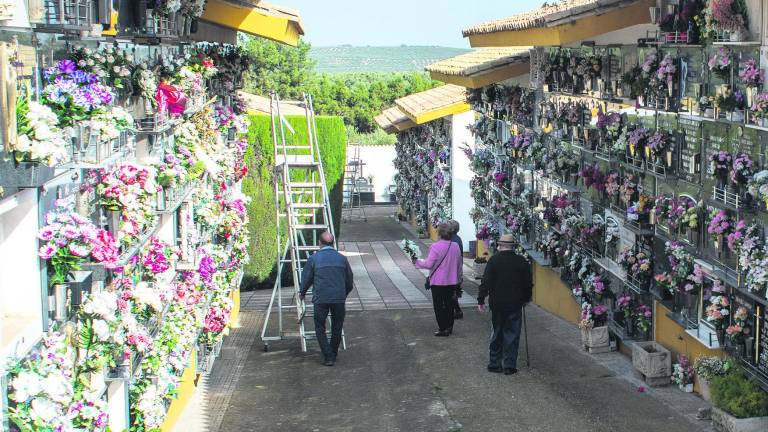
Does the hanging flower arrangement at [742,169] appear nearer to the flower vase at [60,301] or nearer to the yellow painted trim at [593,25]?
the yellow painted trim at [593,25]

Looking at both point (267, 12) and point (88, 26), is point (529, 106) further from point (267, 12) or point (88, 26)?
point (88, 26)

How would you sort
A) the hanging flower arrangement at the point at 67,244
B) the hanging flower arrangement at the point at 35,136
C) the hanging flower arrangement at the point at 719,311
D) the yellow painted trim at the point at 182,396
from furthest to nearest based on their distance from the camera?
1. the yellow painted trim at the point at 182,396
2. the hanging flower arrangement at the point at 719,311
3. the hanging flower arrangement at the point at 67,244
4. the hanging flower arrangement at the point at 35,136

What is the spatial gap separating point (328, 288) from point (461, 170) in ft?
50.4

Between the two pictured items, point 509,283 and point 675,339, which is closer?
point 675,339

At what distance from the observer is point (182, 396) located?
508 inches

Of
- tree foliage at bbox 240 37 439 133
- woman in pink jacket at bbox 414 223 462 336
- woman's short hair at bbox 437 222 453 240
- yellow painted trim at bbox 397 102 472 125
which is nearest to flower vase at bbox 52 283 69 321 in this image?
woman in pink jacket at bbox 414 223 462 336

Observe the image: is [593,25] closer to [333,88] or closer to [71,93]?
[71,93]

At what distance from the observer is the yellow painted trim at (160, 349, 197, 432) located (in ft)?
38.6

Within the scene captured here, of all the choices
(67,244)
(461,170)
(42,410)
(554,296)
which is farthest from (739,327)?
(461,170)

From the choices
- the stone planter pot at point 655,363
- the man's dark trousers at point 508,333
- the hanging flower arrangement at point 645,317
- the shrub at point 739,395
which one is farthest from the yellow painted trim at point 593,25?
the shrub at point 739,395

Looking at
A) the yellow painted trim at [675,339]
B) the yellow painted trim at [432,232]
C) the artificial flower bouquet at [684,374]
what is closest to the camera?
the yellow painted trim at [675,339]

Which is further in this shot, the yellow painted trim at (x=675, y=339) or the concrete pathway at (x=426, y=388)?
the yellow painted trim at (x=675, y=339)

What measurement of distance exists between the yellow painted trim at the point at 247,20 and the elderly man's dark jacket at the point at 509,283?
12.6 ft

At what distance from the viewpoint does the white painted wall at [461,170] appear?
1176 inches
